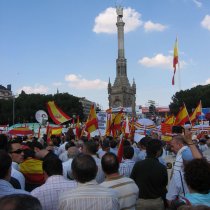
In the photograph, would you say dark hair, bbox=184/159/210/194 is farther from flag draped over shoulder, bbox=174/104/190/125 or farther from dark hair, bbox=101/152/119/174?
flag draped over shoulder, bbox=174/104/190/125

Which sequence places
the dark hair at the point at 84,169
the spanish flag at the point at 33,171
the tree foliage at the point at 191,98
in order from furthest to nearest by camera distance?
the tree foliage at the point at 191,98 < the spanish flag at the point at 33,171 < the dark hair at the point at 84,169

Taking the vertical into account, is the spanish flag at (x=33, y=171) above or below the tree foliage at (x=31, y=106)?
below

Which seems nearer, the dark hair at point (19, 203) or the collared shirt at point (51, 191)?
the dark hair at point (19, 203)

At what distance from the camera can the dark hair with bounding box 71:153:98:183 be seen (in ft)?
12.1

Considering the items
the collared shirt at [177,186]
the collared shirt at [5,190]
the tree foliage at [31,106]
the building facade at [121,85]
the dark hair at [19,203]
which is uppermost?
the building facade at [121,85]

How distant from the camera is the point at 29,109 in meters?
85.3

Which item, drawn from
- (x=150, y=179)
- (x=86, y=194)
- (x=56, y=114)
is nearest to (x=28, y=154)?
(x=150, y=179)

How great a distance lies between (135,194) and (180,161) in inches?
35.5

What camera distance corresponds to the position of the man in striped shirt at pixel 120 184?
172 inches

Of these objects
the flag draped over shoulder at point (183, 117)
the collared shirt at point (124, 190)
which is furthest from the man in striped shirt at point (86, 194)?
the flag draped over shoulder at point (183, 117)

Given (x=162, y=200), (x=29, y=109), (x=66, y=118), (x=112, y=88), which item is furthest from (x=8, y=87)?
(x=162, y=200)

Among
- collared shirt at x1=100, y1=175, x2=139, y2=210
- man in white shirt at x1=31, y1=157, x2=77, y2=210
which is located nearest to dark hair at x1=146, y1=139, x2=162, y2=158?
collared shirt at x1=100, y1=175, x2=139, y2=210

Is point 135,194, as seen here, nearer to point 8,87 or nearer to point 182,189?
point 182,189

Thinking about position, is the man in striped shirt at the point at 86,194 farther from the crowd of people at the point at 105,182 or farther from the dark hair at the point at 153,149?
the dark hair at the point at 153,149
